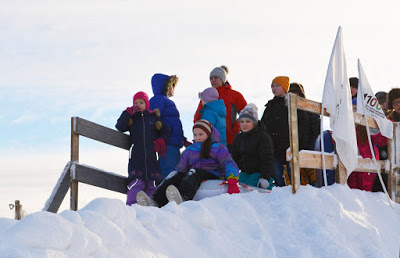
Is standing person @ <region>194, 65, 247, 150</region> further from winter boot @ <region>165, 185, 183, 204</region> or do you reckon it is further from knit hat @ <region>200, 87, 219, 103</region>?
winter boot @ <region>165, 185, 183, 204</region>

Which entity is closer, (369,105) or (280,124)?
(280,124)

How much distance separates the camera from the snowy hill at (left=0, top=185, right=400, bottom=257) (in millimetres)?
3691

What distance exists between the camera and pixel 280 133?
825 cm

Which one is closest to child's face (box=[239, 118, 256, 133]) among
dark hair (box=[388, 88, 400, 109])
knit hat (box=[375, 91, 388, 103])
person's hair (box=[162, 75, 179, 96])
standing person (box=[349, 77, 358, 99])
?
person's hair (box=[162, 75, 179, 96])

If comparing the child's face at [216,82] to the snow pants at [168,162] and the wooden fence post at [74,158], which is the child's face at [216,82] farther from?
the wooden fence post at [74,158]

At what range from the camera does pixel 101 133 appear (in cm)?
873

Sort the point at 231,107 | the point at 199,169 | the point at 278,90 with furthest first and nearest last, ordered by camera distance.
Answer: the point at 231,107, the point at 278,90, the point at 199,169

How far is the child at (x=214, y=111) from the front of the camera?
866 cm

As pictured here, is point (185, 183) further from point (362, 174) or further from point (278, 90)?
point (362, 174)

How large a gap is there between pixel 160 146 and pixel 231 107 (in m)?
1.41

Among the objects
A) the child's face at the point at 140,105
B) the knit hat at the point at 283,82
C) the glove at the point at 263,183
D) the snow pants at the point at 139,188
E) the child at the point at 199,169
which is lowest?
the snow pants at the point at 139,188

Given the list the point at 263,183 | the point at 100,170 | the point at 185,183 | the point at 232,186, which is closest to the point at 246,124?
the point at 263,183

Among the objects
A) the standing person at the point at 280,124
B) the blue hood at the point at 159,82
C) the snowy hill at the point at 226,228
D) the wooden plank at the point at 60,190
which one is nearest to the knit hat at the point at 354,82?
the standing person at the point at 280,124

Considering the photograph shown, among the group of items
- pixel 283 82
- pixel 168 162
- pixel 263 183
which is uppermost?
pixel 283 82
